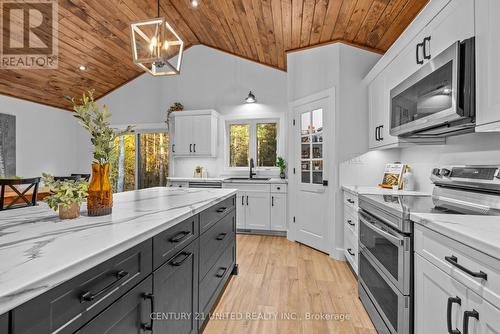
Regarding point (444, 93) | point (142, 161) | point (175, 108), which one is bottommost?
point (142, 161)

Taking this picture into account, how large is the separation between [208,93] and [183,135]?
3.35ft

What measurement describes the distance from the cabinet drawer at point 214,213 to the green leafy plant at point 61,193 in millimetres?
733

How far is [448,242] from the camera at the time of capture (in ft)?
3.55

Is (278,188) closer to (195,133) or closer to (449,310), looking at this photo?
(195,133)

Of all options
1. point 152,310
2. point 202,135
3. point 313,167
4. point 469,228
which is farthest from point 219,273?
point 202,135

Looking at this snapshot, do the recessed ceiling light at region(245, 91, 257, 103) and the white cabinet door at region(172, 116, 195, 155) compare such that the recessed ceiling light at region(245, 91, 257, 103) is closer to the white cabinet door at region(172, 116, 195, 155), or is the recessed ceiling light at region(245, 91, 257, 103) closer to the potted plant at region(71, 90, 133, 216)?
the white cabinet door at region(172, 116, 195, 155)

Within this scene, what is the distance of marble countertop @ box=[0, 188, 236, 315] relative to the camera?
596 millimetres

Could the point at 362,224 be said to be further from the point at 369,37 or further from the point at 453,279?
the point at 369,37

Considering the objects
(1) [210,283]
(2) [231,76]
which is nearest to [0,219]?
→ (1) [210,283]

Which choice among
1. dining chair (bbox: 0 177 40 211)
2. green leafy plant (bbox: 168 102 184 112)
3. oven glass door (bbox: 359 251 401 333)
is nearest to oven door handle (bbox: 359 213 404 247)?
oven glass door (bbox: 359 251 401 333)

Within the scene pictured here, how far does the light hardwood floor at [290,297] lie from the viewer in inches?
74.5

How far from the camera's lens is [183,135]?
4.85 metres

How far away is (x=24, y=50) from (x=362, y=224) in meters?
5.14

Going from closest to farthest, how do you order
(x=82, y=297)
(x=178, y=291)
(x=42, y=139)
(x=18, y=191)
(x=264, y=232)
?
(x=82, y=297) < (x=178, y=291) < (x=18, y=191) < (x=264, y=232) < (x=42, y=139)
